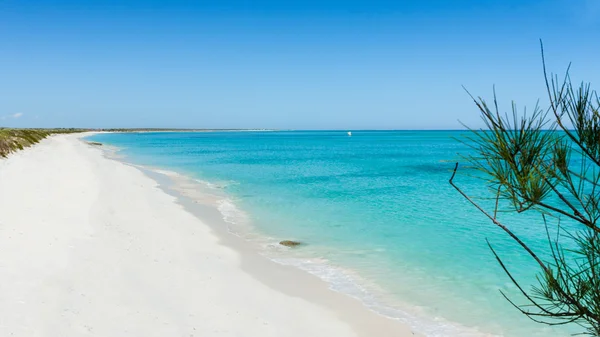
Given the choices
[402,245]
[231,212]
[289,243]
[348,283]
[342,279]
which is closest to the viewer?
[348,283]

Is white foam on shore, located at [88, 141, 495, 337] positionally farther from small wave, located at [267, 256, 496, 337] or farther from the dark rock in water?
the dark rock in water

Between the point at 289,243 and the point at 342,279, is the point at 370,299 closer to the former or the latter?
the point at 342,279

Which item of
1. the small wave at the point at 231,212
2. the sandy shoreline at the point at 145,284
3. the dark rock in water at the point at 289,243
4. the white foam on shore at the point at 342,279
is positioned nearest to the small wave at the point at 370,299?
the white foam on shore at the point at 342,279

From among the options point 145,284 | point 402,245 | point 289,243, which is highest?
point 145,284

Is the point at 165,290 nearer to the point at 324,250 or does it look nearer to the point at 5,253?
the point at 5,253

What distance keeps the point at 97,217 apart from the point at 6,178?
27.5 ft

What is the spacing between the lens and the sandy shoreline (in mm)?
6844

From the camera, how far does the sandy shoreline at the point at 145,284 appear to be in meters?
6.84

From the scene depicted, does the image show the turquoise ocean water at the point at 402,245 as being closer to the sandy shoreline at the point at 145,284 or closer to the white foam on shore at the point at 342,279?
the white foam on shore at the point at 342,279

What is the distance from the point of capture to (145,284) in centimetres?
849

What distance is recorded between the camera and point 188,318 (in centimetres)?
727

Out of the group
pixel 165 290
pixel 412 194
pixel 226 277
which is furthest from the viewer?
pixel 412 194

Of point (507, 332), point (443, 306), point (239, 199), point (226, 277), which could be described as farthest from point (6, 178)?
point (507, 332)

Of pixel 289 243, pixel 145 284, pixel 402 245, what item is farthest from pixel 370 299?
pixel 402 245
